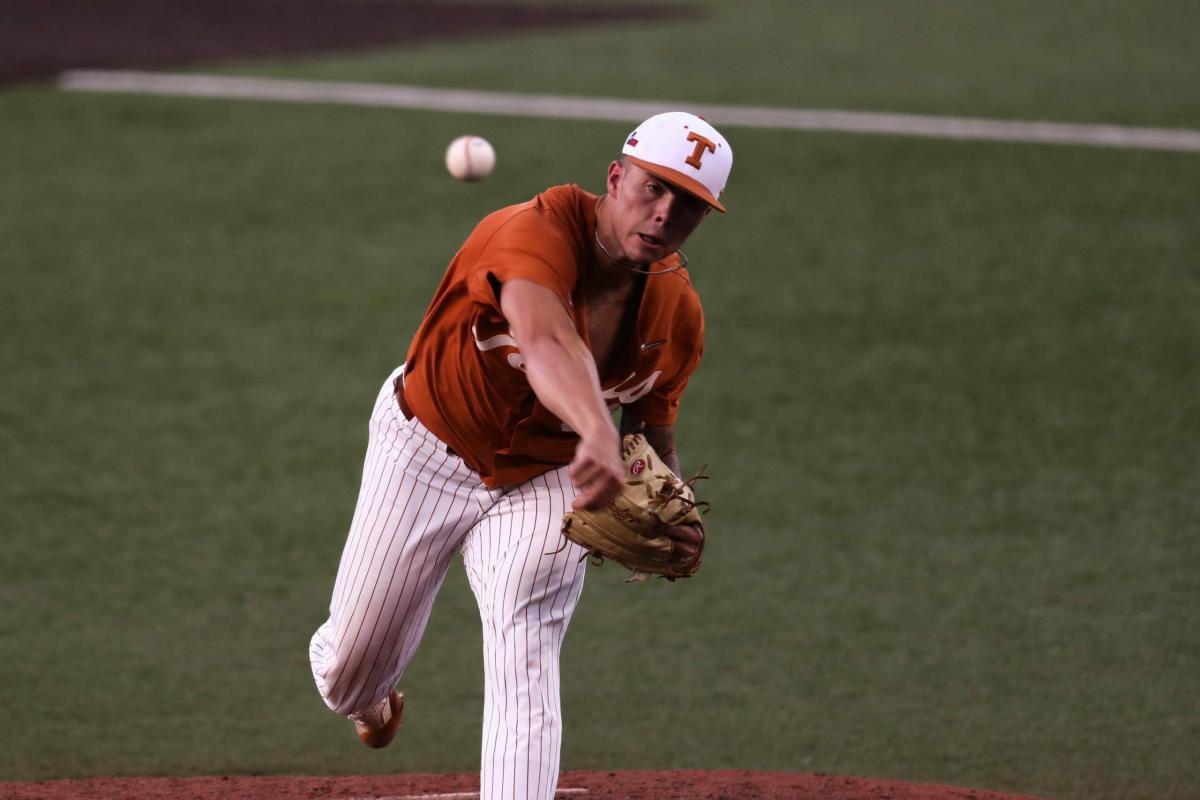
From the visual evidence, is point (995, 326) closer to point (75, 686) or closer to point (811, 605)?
point (811, 605)

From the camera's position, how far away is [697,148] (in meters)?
3.52

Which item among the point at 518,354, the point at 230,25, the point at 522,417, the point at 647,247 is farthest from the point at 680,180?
the point at 230,25

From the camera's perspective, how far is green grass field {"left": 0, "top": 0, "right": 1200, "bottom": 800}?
217 inches

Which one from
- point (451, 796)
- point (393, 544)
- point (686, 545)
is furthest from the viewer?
point (451, 796)

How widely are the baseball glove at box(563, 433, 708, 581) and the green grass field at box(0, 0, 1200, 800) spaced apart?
178 centimetres

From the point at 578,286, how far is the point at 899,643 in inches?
115

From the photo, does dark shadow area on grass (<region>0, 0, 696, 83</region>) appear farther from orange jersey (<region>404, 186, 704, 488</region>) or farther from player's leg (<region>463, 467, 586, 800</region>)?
player's leg (<region>463, 467, 586, 800</region>)

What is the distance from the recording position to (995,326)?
30.1ft

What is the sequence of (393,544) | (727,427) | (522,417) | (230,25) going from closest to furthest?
(522,417) → (393,544) → (727,427) → (230,25)

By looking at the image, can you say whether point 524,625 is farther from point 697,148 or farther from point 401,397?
point 697,148

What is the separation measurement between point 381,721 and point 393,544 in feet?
2.70

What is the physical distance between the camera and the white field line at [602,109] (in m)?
11.9

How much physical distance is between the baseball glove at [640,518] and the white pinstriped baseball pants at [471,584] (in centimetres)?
A: 22

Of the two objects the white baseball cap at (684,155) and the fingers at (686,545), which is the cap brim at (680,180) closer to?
the white baseball cap at (684,155)
